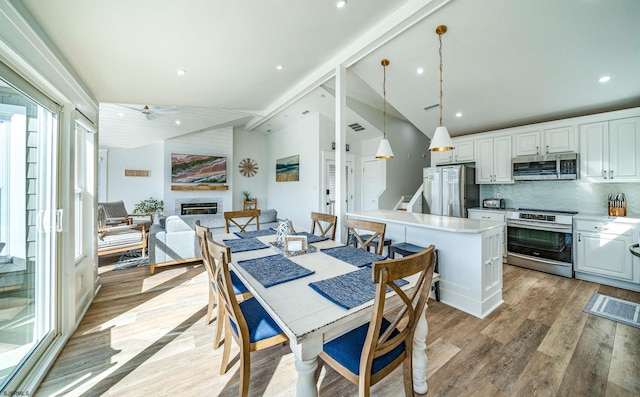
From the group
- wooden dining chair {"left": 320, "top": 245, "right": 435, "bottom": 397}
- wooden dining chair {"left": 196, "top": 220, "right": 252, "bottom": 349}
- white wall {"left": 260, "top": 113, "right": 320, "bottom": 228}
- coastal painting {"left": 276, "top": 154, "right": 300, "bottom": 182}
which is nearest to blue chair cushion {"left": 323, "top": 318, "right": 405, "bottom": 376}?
wooden dining chair {"left": 320, "top": 245, "right": 435, "bottom": 397}

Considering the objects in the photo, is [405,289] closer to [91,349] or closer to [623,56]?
[91,349]

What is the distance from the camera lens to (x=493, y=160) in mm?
4461

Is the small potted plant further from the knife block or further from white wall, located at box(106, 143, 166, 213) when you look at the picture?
the knife block

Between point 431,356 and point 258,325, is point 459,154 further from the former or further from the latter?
point 258,325

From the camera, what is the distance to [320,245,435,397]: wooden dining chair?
100 centimetres

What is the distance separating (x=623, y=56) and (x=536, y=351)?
3.35 metres

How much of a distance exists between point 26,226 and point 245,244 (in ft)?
4.83

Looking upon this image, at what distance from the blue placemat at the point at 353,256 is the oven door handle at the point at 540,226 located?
3.27 m

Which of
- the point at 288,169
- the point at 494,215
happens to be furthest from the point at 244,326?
the point at 288,169

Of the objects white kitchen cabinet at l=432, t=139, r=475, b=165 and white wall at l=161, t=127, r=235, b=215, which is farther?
white wall at l=161, t=127, r=235, b=215

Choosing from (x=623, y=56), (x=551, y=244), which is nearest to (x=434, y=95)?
(x=623, y=56)

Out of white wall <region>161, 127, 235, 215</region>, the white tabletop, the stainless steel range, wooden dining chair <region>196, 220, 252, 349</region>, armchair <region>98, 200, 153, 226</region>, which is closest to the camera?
the white tabletop

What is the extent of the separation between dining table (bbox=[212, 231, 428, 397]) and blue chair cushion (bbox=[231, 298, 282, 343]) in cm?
25

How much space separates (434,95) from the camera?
13.5 ft
